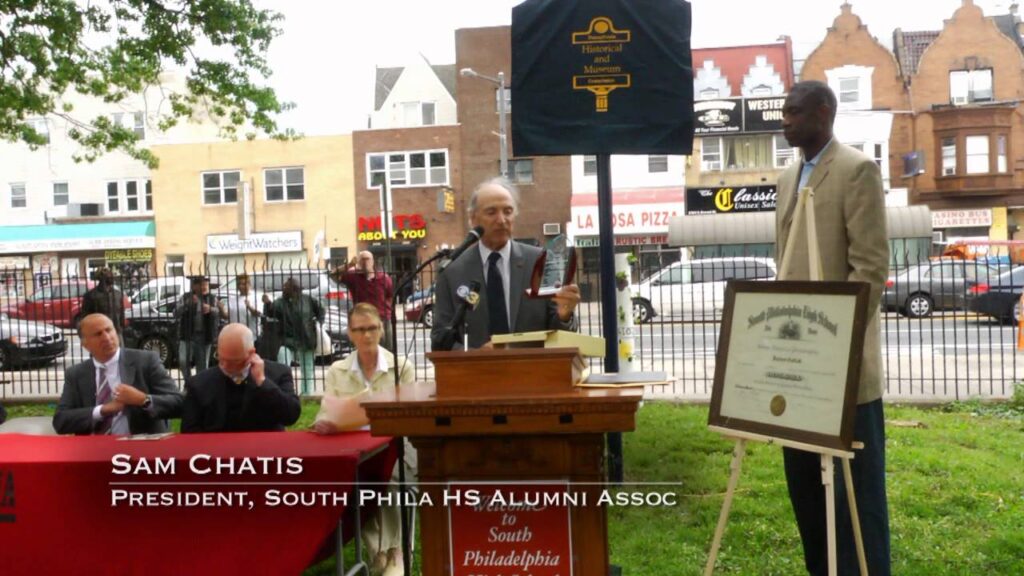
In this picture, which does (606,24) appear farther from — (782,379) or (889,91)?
(889,91)

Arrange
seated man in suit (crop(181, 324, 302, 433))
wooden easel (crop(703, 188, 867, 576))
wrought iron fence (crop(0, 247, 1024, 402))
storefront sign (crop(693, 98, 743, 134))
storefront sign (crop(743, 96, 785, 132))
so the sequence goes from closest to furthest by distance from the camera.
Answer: wooden easel (crop(703, 188, 867, 576)) → seated man in suit (crop(181, 324, 302, 433)) → wrought iron fence (crop(0, 247, 1024, 402)) → storefront sign (crop(743, 96, 785, 132)) → storefront sign (crop(693, 98, 743, 134))

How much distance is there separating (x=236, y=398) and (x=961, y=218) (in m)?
36.0

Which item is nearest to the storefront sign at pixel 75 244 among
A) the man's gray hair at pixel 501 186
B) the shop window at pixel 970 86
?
the shop window at pixel 970 86

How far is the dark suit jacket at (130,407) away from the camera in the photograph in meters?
5.36

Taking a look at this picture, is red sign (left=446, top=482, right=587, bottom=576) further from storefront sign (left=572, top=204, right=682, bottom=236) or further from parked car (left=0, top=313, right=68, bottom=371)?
storefront sign (left=572, top=204, right=682, bottom=236)

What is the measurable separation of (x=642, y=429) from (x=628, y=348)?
176 cm

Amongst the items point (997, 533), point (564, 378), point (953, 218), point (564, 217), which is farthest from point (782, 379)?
point (953, 218)

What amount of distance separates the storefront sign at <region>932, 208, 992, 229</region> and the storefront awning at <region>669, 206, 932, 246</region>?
7.38 feet

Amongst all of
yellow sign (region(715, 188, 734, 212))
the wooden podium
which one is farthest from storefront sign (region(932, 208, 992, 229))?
the wooden podium

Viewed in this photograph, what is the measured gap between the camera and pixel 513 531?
121 inches

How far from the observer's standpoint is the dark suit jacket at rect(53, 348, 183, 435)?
17.6ft

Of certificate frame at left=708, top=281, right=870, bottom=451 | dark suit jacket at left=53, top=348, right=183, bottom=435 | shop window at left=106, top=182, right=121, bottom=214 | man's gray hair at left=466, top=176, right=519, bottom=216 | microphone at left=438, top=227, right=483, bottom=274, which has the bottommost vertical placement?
dark suit jacket at left=53, top=348, right=183, bottom=435

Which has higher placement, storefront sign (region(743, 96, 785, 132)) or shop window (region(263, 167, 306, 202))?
storefront sign (region(743, 96, 785, 132))

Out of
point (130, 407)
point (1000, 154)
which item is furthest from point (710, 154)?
point (130, 407)
